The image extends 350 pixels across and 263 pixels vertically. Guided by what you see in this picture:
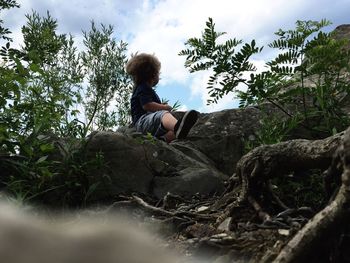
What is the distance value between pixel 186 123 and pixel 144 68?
2.05 metres

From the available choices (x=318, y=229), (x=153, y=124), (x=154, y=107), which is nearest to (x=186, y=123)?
(x=153, y=124)

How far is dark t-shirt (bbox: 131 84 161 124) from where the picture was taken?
7.13 meters

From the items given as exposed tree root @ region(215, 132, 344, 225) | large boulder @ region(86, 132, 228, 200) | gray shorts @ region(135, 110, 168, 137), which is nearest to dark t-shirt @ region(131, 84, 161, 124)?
gray shorts @ region(135, 110, 168, 137)

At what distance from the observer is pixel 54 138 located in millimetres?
4852

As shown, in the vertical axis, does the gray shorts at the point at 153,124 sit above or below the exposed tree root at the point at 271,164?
above

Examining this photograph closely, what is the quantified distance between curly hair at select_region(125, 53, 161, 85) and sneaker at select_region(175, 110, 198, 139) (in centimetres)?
179

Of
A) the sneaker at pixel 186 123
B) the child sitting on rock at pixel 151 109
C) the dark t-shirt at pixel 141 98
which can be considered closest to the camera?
the sneaker at pixel 186 123

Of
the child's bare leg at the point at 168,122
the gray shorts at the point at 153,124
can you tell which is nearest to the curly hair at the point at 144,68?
the gray shorts at the point at 153,124

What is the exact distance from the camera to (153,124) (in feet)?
21.3

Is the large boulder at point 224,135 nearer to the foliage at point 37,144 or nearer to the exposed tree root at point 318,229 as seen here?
the foliage at point 37,144

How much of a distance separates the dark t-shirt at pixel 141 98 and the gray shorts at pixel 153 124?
48cm

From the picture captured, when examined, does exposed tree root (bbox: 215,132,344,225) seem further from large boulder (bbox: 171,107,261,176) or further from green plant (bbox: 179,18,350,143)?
large boulder (bbox: 171,107,261,176)

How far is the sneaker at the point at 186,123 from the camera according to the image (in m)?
5.89

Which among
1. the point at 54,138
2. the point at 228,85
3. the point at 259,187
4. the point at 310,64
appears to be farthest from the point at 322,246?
the point at 54,138
